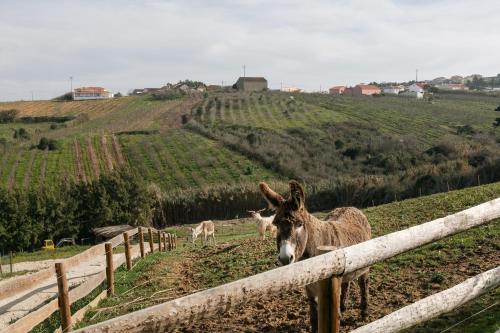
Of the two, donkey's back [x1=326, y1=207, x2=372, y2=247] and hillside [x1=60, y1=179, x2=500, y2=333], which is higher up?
donkey's back [x1=326, y1=207, x2=372, y2=247]

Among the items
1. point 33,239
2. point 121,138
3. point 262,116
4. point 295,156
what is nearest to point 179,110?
point 262,116

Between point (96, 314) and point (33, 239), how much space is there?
3148 centimetres

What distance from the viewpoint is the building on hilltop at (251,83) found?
5625 inches

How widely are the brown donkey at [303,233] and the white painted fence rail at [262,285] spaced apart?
5.24ft

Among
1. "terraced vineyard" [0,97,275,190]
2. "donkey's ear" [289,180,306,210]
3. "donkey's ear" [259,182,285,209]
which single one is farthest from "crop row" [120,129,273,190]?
"donkey's ear" [289,180,306,210]

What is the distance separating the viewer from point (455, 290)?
3.78 metres

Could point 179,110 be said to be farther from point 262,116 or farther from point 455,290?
point 455,290

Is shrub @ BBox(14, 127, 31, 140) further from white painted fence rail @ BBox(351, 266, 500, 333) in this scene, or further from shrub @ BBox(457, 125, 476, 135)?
white painted fence rail @ BBox(351, 266, 500, 333)

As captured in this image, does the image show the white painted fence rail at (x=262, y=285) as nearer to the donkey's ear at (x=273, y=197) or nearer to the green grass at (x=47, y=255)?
the donkey's ear at (x=273, y=197)

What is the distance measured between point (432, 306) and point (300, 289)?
4.19 metres

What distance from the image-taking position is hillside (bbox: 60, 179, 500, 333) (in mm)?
6387

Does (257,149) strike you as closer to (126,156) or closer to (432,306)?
(126,156)

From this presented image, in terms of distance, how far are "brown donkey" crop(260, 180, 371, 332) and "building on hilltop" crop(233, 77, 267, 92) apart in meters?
138

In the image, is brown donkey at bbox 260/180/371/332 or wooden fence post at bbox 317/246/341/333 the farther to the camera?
brown donkey at bbox 260/180/371/332
